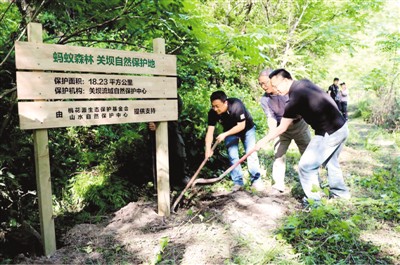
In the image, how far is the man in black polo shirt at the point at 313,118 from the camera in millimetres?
4102

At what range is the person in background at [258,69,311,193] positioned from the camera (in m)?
5.07

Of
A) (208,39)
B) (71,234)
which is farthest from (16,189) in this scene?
(208,39)

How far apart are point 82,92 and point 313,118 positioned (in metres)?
2.99

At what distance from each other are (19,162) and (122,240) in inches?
75.8

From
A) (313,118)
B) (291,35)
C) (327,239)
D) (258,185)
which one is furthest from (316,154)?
(291,35)

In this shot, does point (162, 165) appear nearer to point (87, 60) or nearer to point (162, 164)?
point (162, 164)

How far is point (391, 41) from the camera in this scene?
10.7 metres

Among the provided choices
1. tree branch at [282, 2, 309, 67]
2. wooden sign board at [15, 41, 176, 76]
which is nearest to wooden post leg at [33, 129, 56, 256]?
wooden sign board at [15, 41, 176, 76]

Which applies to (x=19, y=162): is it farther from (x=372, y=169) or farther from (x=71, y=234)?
(x=372, y=169)

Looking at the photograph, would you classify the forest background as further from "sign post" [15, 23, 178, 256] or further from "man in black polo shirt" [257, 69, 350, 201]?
"man in black polo shirt" [257, 69, 350, 201]

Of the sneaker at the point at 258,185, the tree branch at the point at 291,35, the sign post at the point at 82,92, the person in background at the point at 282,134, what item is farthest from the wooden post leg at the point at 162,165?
the tree branch at the point at 291,35

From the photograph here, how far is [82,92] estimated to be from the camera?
3.41 meters

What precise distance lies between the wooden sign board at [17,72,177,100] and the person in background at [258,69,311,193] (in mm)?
1795

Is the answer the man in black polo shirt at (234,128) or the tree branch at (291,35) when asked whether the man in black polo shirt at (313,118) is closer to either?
the man in black polo shirt at (234,128)
